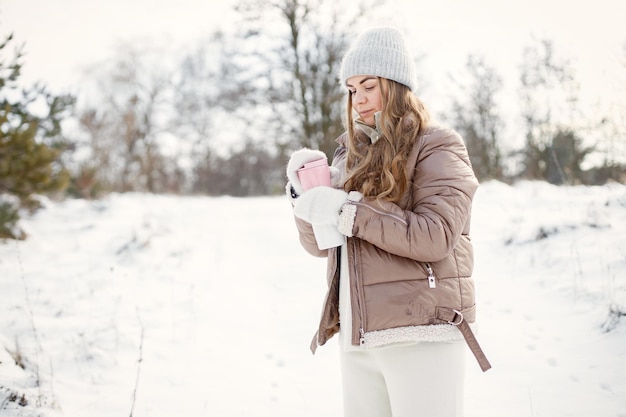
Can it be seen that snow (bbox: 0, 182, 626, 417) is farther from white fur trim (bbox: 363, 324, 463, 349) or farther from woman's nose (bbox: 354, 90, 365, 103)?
woman's nose (bbox: 354, 90, 365, 103)

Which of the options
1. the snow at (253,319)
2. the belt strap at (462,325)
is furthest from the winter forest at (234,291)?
the belt strap at (462,325)

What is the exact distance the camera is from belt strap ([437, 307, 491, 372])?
1535 mm

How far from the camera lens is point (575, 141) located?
1071 cm

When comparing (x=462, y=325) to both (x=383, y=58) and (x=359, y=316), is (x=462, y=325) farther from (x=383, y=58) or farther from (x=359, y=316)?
(x=383, y=58)

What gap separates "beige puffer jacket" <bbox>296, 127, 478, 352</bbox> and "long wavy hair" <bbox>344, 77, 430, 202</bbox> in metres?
0.04

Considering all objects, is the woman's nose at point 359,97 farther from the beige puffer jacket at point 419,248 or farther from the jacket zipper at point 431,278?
the jacket zipper at point 431,278

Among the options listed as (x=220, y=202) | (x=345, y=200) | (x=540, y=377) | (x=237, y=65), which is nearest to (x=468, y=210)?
(x=345, y=200)

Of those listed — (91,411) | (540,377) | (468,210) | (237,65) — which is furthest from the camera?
(237,65)

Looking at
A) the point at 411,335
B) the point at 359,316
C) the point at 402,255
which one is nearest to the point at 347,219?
the point at 402,255

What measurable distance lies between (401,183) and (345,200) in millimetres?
208

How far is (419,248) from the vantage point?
1.47 meters

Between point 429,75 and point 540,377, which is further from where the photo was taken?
point 429,75

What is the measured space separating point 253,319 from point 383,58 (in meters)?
3.54

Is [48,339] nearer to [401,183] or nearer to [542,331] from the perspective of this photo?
[401,183]
